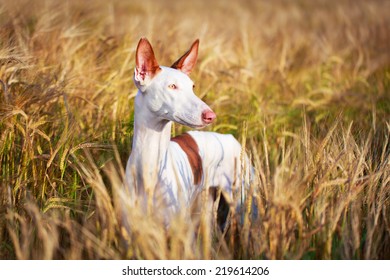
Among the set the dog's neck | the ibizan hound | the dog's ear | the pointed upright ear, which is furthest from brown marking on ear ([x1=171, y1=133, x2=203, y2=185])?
the dog's ear

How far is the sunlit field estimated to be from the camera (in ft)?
9.23

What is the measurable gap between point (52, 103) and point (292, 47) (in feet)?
16.1

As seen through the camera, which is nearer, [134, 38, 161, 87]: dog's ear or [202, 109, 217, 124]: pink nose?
[202, 109, 217, 124]: pink nose

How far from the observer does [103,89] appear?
466cm

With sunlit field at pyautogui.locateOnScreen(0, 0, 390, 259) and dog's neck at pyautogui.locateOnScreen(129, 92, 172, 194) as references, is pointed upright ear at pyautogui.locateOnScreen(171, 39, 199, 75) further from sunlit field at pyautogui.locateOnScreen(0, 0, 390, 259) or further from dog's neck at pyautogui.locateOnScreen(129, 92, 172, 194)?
sunlit field at pyautogui.locateOnScreen(0, 0, 390, 259)

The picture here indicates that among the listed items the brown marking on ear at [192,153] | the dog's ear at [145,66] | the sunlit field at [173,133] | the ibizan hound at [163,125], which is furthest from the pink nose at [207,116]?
the brown marking on ear at [192,153]

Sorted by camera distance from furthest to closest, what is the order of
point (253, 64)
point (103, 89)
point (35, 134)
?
point (253, 64)
point (103, 89)
point (35, 134)

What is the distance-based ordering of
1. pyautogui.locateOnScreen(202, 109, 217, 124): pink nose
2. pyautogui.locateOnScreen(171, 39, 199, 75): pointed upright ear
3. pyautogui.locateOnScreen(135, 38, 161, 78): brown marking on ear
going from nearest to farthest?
1. pyautogui.locateOnScreen(202, 109, 217, 124): pink nose
2. pyautogui.locateOnScreen(135, 38, 161, 78): brown marking on ear
3. pyautogui.locateOnScreen(171, 39, 199, 75): pointed upright ear

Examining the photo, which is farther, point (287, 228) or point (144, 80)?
point (144, 80)

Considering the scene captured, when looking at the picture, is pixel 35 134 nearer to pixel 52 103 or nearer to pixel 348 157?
pixel 52 103

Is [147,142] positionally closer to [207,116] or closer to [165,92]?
[165,92]

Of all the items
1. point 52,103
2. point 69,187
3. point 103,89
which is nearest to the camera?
point 69,187

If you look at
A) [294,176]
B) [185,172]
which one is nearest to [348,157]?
[294,176]

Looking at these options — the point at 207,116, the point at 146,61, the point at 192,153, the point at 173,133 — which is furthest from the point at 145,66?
the point at 173,133
